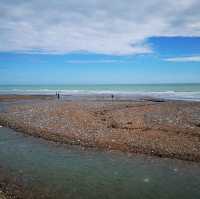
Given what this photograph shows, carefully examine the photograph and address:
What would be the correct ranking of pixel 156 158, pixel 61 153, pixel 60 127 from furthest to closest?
pixel 60 127 < pixel 61 153 < pixel 156 158

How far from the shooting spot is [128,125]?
1620 cm

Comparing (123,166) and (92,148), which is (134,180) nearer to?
(123,166)

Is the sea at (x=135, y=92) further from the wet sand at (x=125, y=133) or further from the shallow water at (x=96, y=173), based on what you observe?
the shallow water at (x=96, y=173)

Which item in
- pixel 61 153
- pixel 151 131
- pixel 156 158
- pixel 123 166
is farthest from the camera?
pixel 151 131

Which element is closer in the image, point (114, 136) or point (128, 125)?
point (114, 136)

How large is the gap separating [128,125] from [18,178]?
29.1ft

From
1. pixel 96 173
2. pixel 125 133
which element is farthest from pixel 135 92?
pixel 96 173

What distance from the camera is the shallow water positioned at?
7887mm

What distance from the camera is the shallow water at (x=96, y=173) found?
7887mm

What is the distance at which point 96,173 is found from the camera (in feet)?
30.7

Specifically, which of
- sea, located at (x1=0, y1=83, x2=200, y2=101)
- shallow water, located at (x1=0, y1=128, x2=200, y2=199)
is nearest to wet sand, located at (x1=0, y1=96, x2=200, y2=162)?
shallow water, located at (x1=0, y1=128, x2=200, y2=199)

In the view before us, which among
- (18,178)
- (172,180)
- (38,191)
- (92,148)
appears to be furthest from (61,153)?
(172,180)

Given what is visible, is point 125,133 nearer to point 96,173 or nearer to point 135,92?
point 96,173

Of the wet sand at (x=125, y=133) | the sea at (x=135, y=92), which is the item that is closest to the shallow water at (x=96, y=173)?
the wet sand at (x=125, y=133)
